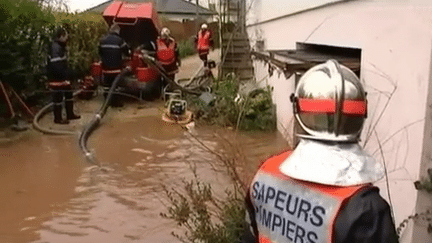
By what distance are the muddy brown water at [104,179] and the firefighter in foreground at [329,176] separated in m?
1.93

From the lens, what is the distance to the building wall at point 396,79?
2973 mm

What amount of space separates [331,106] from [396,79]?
6.56ft

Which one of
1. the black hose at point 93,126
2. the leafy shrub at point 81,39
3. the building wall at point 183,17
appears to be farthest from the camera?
the building wall at point 183,17

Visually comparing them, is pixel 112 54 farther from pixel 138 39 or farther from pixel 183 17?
pixel 183 17

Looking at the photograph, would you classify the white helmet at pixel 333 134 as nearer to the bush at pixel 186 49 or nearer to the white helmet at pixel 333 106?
the white helmet at pixel 333 106

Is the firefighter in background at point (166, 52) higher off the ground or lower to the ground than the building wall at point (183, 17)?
lower

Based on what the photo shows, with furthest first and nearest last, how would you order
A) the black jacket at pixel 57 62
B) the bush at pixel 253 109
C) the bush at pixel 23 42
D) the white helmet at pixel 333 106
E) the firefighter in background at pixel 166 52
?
the firefighter in background at pixel 166 52, the bush at pixel 23 42, the black jacket at pixel 57 62, the bush at pixel 253 109, the white helmet at pixel 333 106

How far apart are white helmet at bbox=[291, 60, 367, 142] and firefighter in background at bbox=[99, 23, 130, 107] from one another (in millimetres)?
8619

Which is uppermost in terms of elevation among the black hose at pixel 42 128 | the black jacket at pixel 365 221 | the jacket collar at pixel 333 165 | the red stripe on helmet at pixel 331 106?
the red stripe on helmet at pixel 331 106

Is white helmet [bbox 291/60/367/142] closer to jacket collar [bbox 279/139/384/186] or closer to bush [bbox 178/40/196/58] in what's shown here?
jacket collar [bbox 279/139/384/186]

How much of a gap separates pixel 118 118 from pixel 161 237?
→ 564 centimetres

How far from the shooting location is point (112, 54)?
32.3ft

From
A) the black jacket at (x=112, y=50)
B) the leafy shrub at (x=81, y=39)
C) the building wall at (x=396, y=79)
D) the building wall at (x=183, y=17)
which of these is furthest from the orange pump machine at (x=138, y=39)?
the building wall at (x=183, y=17)

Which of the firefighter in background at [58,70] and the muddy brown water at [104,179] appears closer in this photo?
the muddy brown water at [104,179]
